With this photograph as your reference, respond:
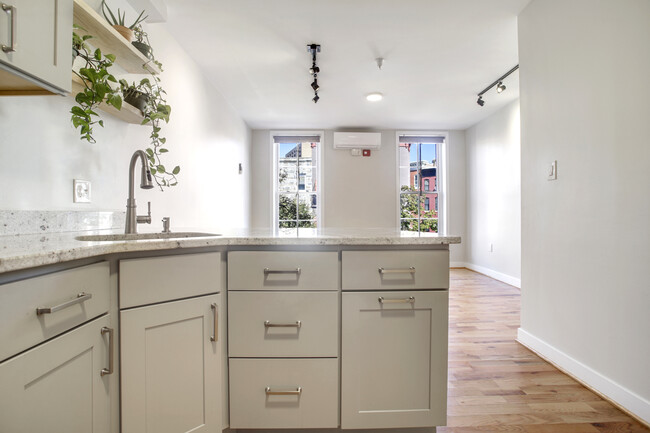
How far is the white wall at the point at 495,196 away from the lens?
172 inches

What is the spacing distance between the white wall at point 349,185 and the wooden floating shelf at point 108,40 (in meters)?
3.80

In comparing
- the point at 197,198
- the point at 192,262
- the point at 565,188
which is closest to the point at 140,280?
the point at 192,262

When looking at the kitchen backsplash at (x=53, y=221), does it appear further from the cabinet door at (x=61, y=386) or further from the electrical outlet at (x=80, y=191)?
the cabinet door at (x=61, y=386)

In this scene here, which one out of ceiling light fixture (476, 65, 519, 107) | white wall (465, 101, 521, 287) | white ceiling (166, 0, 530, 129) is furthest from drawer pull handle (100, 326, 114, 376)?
white wall (465, 101, 521, 287)

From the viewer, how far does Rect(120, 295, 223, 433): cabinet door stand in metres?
1.08

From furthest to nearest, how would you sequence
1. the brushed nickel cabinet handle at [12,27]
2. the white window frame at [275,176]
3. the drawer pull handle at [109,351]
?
the white window frame at [275,176]
the drawer pull handle at [109,351]
the brushed nickel cabinet handle at [12,27]

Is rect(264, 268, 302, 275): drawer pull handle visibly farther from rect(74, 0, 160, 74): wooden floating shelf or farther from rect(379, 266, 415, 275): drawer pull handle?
rect(74, 0, 160, 74): wooden floating shelf

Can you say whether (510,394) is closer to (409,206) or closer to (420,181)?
(409,206)

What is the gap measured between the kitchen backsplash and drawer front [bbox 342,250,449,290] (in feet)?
3.99

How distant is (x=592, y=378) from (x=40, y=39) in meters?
2.86

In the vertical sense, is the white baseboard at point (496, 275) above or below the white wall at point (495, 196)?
below

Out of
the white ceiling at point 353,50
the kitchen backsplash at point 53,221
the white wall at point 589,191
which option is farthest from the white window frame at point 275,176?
the kitchen backsplash at point 53,221

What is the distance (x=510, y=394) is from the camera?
1799 mm

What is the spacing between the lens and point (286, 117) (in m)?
4.98
